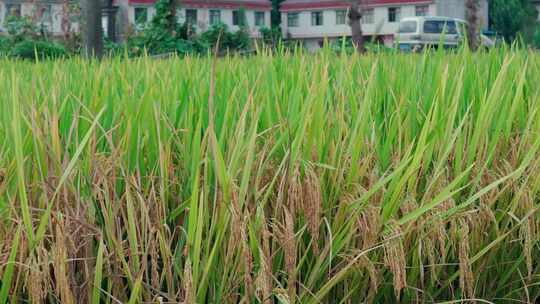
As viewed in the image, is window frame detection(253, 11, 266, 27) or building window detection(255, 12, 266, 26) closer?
window frame detection(253, 11, 266, 27)

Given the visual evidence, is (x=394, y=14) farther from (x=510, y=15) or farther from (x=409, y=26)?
(x=409, y=26)

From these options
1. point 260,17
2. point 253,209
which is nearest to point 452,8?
point 260,17

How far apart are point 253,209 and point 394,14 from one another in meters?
42.4

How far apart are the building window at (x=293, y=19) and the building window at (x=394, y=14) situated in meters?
6.68

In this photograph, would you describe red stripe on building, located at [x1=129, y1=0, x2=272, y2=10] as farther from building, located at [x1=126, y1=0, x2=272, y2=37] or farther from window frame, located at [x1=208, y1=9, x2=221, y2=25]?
window frame, located at [x1=208, y1=9, x2=221, y2=25]

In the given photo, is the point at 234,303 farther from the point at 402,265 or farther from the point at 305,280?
the point at 402,265

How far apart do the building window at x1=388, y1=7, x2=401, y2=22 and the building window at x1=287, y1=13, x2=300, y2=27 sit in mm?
6675

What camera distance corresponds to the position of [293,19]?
48.0m

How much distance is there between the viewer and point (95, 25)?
342 inches

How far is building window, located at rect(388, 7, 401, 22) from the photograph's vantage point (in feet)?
139

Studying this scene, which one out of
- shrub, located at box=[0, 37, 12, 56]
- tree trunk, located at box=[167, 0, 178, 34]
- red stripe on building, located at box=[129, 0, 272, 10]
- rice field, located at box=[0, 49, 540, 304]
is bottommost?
rice field, located at box=[0, 49, 540, 304]

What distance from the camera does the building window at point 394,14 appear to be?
42294 millimetres

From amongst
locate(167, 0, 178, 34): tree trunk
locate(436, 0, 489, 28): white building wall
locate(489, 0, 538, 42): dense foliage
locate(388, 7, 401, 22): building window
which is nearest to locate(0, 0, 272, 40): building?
locate(388, 7, 401, 22): building window

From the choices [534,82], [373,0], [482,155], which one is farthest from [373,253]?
[373,0]
